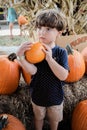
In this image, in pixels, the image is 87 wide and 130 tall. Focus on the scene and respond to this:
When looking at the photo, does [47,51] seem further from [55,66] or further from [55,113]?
[55,113]

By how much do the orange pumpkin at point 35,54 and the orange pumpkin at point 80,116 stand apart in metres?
0.63

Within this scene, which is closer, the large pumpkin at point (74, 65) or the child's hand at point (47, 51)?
the child's hand at point (47, 51)

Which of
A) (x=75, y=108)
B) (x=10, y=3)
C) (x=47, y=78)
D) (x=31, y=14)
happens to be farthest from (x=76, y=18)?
(x=47, y=78)

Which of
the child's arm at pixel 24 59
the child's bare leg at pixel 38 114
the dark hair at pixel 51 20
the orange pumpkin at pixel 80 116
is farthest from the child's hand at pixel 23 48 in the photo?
the orange pumpkin at pixel 80 116

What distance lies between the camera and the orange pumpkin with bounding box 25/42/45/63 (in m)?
1.47

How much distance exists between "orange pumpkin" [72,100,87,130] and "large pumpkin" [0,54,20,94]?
19.5 inches

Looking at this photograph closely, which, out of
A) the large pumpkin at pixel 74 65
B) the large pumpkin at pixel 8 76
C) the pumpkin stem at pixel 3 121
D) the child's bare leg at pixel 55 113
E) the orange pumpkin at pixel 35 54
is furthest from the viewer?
the large pumpkin at pixel 74 65

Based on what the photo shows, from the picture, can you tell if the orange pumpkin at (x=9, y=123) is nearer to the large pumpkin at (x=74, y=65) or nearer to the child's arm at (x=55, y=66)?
the child's arm at (x=55, y=66)

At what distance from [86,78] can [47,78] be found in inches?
27.0

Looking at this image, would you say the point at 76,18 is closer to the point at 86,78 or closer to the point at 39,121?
the point at 86,78

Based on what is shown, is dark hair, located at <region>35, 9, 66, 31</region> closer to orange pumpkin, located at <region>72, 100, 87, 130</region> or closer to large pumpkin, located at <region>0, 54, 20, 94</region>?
large pumpkin, located at <region>0, 54, 20, 94</region>

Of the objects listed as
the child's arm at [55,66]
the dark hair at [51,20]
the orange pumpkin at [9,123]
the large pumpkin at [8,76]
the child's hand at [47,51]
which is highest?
the dark hair at [51,20]

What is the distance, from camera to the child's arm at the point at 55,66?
1.48m

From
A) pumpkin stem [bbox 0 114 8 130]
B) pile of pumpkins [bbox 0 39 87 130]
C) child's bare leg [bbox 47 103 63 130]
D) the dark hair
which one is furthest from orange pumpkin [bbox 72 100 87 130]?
the dark hair
